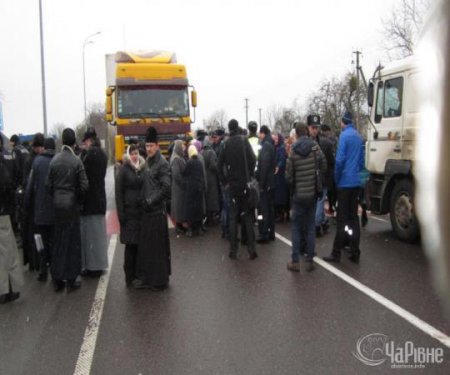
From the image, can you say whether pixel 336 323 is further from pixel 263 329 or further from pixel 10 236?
pixel 10 236

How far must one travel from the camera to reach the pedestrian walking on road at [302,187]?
6.25 meters

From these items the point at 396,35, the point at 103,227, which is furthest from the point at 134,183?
the point at 396,35

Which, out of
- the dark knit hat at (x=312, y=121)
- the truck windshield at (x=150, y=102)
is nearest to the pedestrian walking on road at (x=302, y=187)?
the dark knit hat at (x=312, y=121)

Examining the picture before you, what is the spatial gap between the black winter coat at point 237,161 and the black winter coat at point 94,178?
1825mm

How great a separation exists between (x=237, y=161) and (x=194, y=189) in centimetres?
222

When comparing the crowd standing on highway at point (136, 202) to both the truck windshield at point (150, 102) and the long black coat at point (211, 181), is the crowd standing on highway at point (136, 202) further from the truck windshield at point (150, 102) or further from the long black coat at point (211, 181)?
the truck windshield at point (150, 102)

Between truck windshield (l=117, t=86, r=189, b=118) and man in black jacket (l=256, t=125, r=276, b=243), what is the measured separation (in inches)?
244

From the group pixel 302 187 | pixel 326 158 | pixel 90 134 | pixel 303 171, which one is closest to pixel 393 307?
pixel 302 187

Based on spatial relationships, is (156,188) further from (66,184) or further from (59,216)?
(59,216)

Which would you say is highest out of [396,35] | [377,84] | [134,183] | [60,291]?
[396,35]

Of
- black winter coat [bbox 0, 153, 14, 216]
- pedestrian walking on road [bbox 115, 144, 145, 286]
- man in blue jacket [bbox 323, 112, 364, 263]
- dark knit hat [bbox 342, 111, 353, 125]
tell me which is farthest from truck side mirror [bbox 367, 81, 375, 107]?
black winter coat [bbox 0, 153, 14, 216]

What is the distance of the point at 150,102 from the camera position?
13734mm

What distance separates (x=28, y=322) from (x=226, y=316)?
2.00m

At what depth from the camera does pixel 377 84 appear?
337 inches
